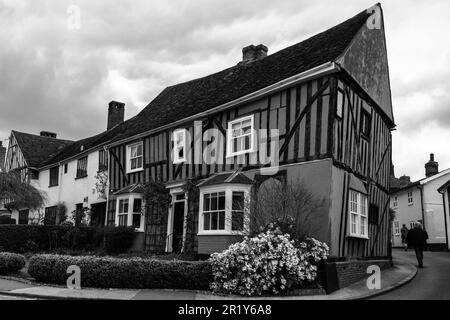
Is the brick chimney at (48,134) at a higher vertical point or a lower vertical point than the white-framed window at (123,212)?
higher

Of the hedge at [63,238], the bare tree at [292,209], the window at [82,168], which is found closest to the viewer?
the bare tree at [292,209]

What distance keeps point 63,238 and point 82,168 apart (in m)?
6.31

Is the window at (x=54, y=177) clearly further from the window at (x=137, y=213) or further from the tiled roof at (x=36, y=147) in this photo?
the window at (x=137, y=213)

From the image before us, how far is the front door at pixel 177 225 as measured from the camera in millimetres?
17438

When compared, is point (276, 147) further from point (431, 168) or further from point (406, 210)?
point (431, 168)

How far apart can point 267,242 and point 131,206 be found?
349 inches

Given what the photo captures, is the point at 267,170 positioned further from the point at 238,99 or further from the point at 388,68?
the point at 388,68

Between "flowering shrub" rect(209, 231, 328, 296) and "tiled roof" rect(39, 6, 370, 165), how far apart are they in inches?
212

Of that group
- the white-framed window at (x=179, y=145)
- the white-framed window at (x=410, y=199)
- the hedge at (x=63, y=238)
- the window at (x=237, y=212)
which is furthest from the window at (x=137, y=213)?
the white-framed window at (x=410, y=199)

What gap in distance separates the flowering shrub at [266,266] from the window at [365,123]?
5.50 m

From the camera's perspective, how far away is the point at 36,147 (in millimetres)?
35500

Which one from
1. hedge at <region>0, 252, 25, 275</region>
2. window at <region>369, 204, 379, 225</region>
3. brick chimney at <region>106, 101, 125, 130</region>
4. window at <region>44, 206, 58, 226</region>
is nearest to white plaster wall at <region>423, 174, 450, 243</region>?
window at <region>369, 204, 379, 225</region>

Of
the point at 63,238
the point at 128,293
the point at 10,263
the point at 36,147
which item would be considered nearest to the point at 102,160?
the point at 63,238
